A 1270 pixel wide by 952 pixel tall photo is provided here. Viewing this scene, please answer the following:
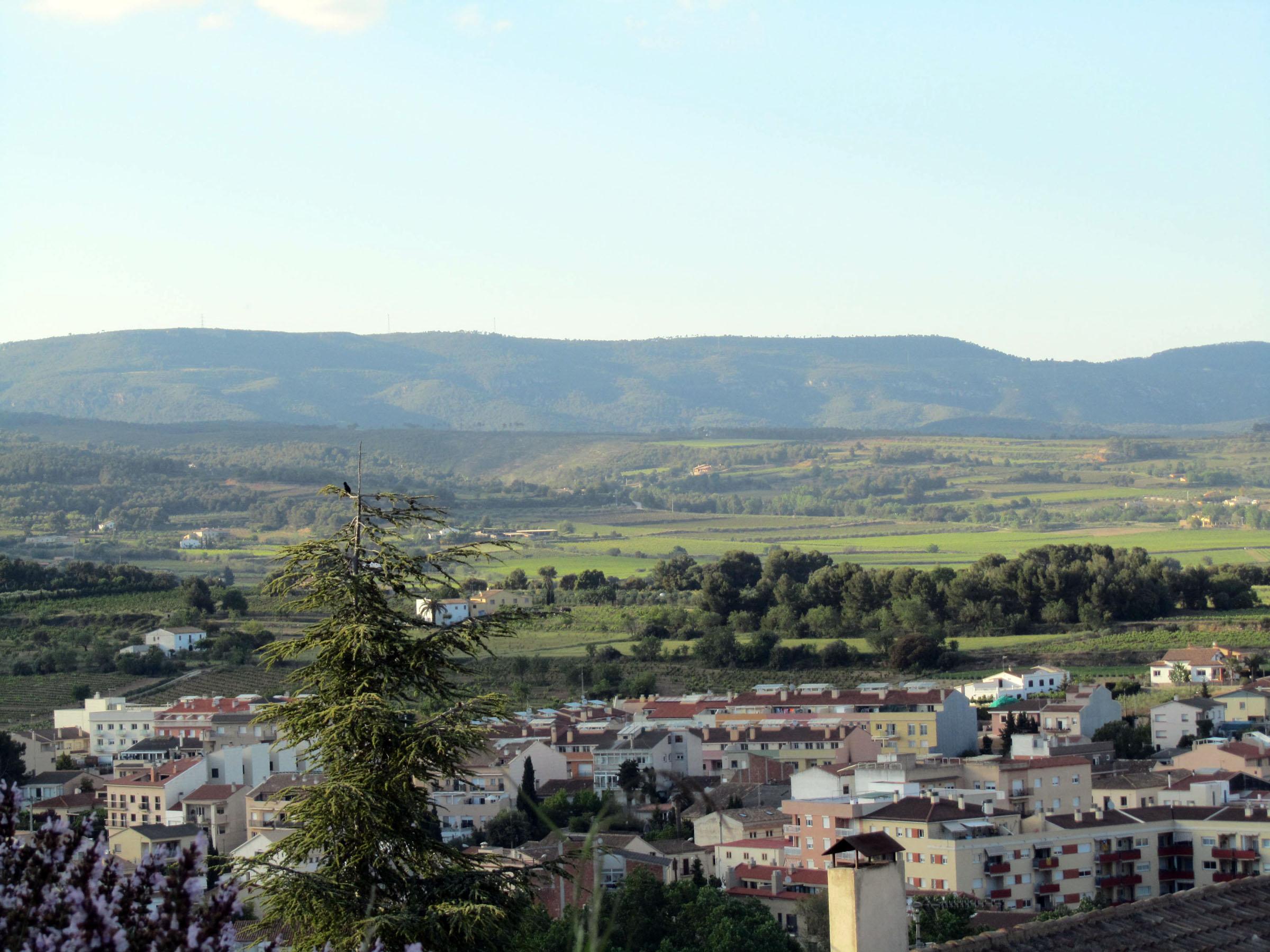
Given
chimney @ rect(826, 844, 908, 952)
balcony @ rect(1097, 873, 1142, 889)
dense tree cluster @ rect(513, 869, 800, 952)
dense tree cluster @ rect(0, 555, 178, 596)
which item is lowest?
balcony @ rect(1097, 873, 1142, 889)

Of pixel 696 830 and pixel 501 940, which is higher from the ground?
pixel 501 940

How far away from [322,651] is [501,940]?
1.64 metres

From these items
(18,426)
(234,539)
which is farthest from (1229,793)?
(18,426)

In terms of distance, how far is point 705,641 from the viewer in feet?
167

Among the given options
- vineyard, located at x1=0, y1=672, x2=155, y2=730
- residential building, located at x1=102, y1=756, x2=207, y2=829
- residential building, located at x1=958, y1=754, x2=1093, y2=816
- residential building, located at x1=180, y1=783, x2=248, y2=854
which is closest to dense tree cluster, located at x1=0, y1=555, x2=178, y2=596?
vineyard, located at x1=0, y1=672, x2=155, y2=730

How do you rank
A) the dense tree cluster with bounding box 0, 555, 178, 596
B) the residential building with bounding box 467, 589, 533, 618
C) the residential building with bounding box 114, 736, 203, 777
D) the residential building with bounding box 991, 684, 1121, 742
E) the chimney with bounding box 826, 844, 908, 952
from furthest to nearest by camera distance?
the residential building with bounding box 467, 589, 533, 618, the dense tree cluster with bounding box 0, 555, 178, 596, the residential building with bounding box 991, 684, 1121, 742, the residential building with bounding box 114, 736, 203, 777, the chimney with bounding box 826, 844, 908, 952

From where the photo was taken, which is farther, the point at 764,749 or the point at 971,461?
the point at 971,461

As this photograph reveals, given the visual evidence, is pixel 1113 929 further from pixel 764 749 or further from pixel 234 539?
pixel 234 539

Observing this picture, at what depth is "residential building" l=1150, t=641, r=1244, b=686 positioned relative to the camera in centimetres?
4250

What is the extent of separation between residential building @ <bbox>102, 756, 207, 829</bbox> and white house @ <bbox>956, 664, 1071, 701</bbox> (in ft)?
61.6

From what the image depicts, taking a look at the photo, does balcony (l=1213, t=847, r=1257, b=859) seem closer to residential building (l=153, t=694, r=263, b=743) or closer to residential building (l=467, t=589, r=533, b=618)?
residential building (l=153, t=694, r=263, b=743)

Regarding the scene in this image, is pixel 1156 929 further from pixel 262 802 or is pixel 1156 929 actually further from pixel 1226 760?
pixel 1226 760

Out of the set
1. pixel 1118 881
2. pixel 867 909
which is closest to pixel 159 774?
pixel 1118 881

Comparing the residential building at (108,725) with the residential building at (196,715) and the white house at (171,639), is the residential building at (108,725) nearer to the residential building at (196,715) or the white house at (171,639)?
the residential building at (196,715)
